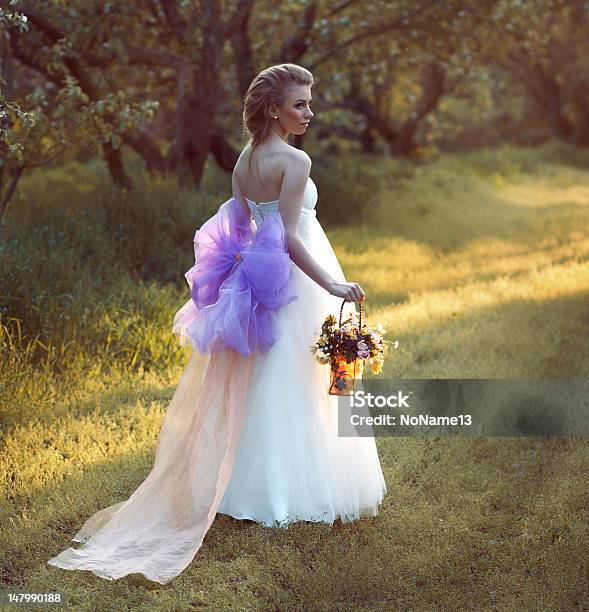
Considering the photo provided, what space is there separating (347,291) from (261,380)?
2.12 feet

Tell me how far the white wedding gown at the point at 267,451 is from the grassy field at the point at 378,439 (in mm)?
144

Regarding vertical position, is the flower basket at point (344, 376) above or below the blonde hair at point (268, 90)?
below

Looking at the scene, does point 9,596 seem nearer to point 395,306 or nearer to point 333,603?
point 333,603

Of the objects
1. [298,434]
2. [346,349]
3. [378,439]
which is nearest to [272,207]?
[346,349]

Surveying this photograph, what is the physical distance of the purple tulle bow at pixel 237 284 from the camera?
4375mm

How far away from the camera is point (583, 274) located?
9406 millimetres

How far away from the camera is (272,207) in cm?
446

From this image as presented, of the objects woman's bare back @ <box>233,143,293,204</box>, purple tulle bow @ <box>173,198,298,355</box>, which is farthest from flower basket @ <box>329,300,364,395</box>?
woman's bare back @ <box>233,143,293,204</box>

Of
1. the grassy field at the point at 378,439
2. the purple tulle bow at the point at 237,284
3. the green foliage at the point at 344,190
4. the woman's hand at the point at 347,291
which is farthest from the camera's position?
the green foliage at the point at 344,190

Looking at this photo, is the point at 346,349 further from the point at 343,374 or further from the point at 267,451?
the point at 267,451

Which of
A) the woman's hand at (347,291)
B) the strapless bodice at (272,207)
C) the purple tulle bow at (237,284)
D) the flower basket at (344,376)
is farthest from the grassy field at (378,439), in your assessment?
the strapless bodice at (272,207)

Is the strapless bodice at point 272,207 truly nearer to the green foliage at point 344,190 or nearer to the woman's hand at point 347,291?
the woman's hand at point 347,291

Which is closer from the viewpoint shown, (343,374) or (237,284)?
(343,374)

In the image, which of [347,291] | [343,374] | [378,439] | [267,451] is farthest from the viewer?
[378,439]
